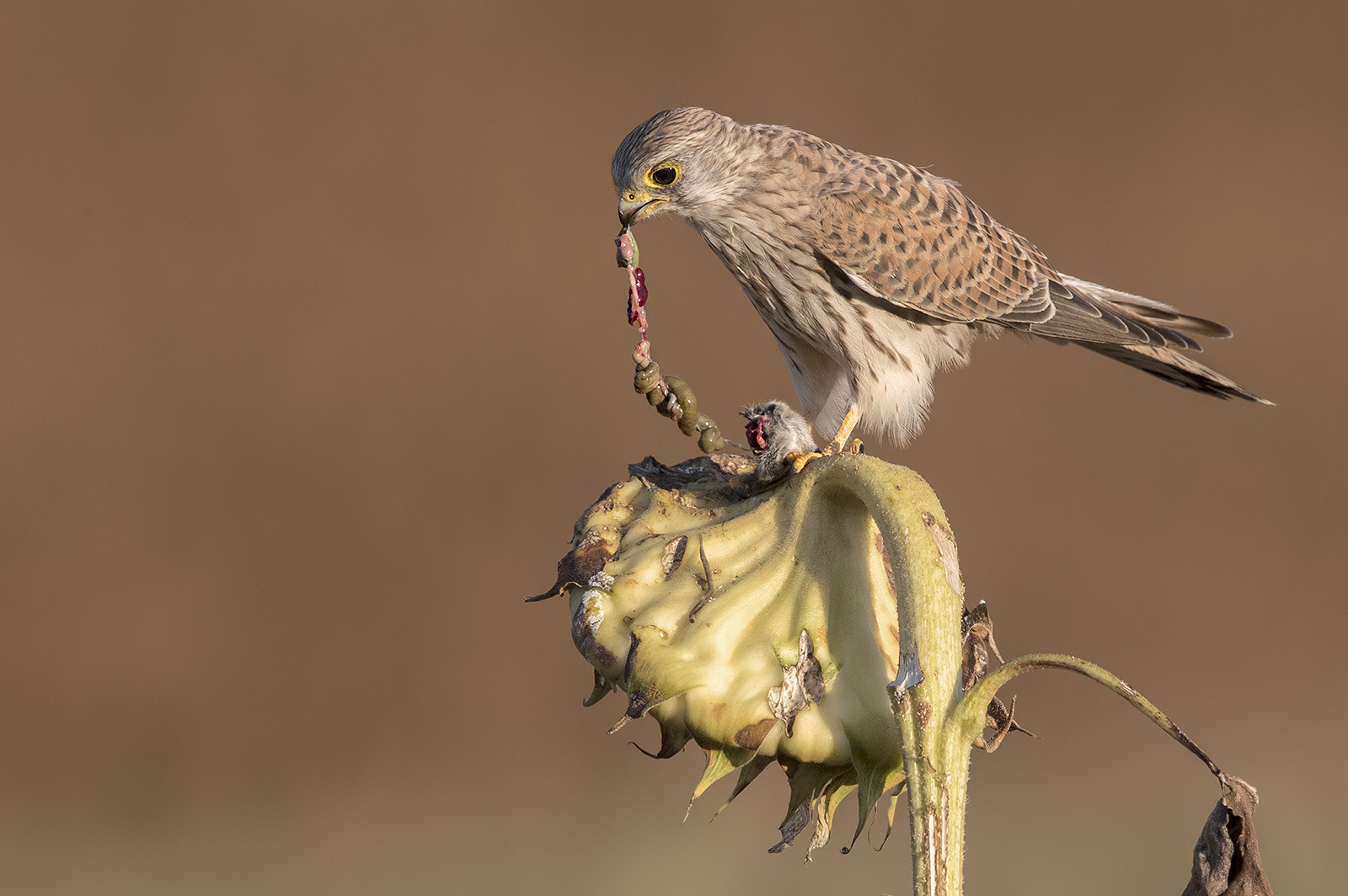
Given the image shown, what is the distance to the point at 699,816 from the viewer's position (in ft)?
18.2

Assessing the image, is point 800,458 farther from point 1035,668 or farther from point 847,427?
point 847,427

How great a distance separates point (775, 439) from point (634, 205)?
1455 millimetres

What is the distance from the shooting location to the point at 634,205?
2830mm

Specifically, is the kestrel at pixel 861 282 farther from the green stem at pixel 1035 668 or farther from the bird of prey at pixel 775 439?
the green stem at pixel 1035 668

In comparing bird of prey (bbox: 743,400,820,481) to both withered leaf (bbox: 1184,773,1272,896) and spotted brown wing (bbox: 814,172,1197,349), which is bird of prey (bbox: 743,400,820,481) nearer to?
withered leaf (bbox: 1184,773,1272,896)

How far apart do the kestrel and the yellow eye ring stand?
0.04 feet

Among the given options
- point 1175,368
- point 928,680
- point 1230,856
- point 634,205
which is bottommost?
point 1175,368

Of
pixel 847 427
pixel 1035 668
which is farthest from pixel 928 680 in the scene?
pixel 847 427

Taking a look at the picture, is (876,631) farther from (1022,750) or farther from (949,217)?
(1022,750)

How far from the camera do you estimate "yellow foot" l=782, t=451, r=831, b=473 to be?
1375mm

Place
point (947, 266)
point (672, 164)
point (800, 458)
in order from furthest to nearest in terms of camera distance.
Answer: point (947, 266) < point (672, 164) < point (800, 458)

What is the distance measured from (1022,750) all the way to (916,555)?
6020 millimetres

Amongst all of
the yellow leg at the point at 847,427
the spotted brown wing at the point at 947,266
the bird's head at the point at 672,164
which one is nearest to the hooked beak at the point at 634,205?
the bird's head at the point at 672,164

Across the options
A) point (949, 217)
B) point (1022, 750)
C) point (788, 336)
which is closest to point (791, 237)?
point (788, 336)
